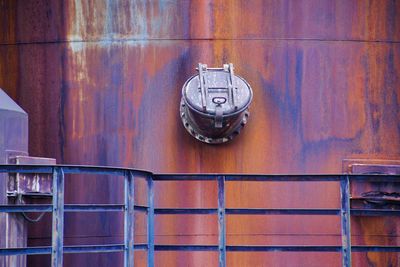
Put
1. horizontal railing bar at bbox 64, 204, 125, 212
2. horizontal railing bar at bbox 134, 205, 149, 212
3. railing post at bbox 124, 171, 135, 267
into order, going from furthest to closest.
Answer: horizontal railing bar at bbox 134, 205, 149, 212 → railing post at bbox 124, 171, 135, 267 → horizontal railing bar at bbox 64, 204, 125, 212

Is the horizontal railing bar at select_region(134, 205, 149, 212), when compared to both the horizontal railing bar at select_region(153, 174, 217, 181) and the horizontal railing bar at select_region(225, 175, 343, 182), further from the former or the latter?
the horizontal railing bar at select_region(225, 175, 343, 182)

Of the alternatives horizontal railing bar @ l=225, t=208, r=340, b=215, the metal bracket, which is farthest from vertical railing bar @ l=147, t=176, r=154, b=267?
the metal bracket

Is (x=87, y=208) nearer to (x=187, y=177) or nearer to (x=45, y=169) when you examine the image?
(x=45, y=169)

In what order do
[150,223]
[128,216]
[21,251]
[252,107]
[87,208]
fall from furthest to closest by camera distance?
[252,107] → [150,223] → [128,216] → [87,208] → [21,251]

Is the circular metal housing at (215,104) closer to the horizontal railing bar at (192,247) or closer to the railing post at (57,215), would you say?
the horizontal railing bar at (192,247)

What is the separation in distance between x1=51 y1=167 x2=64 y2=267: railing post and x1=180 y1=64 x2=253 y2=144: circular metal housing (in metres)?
2.23

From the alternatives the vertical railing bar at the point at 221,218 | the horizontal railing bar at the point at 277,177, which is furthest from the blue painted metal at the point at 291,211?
the horizontal railing bar at the point at 277,177

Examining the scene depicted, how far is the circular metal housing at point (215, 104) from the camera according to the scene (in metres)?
10.0

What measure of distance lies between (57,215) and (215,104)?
2.51m

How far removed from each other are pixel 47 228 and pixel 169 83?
198 centimetres

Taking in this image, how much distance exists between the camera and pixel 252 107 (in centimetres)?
1060

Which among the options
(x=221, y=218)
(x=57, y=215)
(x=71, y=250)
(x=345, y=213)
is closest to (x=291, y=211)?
(x=345, y=213)

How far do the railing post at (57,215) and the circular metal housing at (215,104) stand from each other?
2233 mm

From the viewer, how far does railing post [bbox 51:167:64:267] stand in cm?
813
